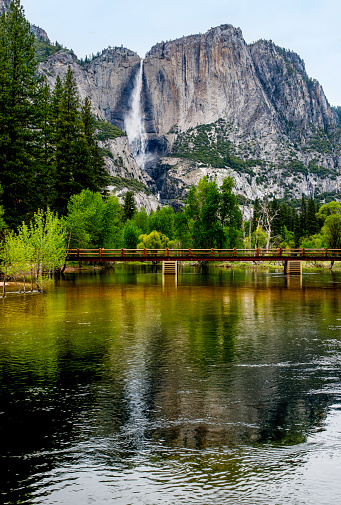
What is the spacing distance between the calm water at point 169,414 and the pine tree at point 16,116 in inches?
1277

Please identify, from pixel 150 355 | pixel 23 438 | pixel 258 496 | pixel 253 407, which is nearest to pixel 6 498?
pixel 23 438

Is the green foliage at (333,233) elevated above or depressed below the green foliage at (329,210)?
below

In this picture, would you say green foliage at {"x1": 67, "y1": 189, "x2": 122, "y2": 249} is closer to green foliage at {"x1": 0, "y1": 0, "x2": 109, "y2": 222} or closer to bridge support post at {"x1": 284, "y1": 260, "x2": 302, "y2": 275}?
green foliage at {"x1": 0, "y1": 0, "x2": 109, "y2": 222}

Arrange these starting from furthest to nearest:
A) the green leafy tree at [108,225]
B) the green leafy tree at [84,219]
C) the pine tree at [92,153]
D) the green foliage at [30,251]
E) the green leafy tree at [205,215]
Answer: the green leafy tree at [205,215], the pine tree at [92,153], the green leafy tree at [108,225], the green leafy tree at [84,219], the green foliage at [30,251]

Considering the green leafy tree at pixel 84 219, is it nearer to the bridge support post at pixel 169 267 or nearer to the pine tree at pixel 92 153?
the pine tree at pixel 92 153

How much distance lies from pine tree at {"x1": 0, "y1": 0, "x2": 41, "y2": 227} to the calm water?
32.4 metres

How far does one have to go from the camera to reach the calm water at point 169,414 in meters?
7.68

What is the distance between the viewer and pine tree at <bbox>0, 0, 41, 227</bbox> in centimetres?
5078

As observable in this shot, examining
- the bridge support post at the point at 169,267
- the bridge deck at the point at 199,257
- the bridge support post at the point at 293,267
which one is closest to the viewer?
the bridge deck at the point at 199,257

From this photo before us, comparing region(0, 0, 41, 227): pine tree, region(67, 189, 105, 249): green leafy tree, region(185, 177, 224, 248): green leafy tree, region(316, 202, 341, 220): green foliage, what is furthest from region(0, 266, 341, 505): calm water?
region(316, 202, 341, 220): green foliage

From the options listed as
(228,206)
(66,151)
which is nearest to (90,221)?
(66,151)

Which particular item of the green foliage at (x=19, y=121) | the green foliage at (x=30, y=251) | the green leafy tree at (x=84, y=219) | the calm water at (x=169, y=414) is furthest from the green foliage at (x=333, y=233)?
the calm water at (x=169, y=414)

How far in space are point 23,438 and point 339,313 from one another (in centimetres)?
2044

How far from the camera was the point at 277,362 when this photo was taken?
15164 mm
